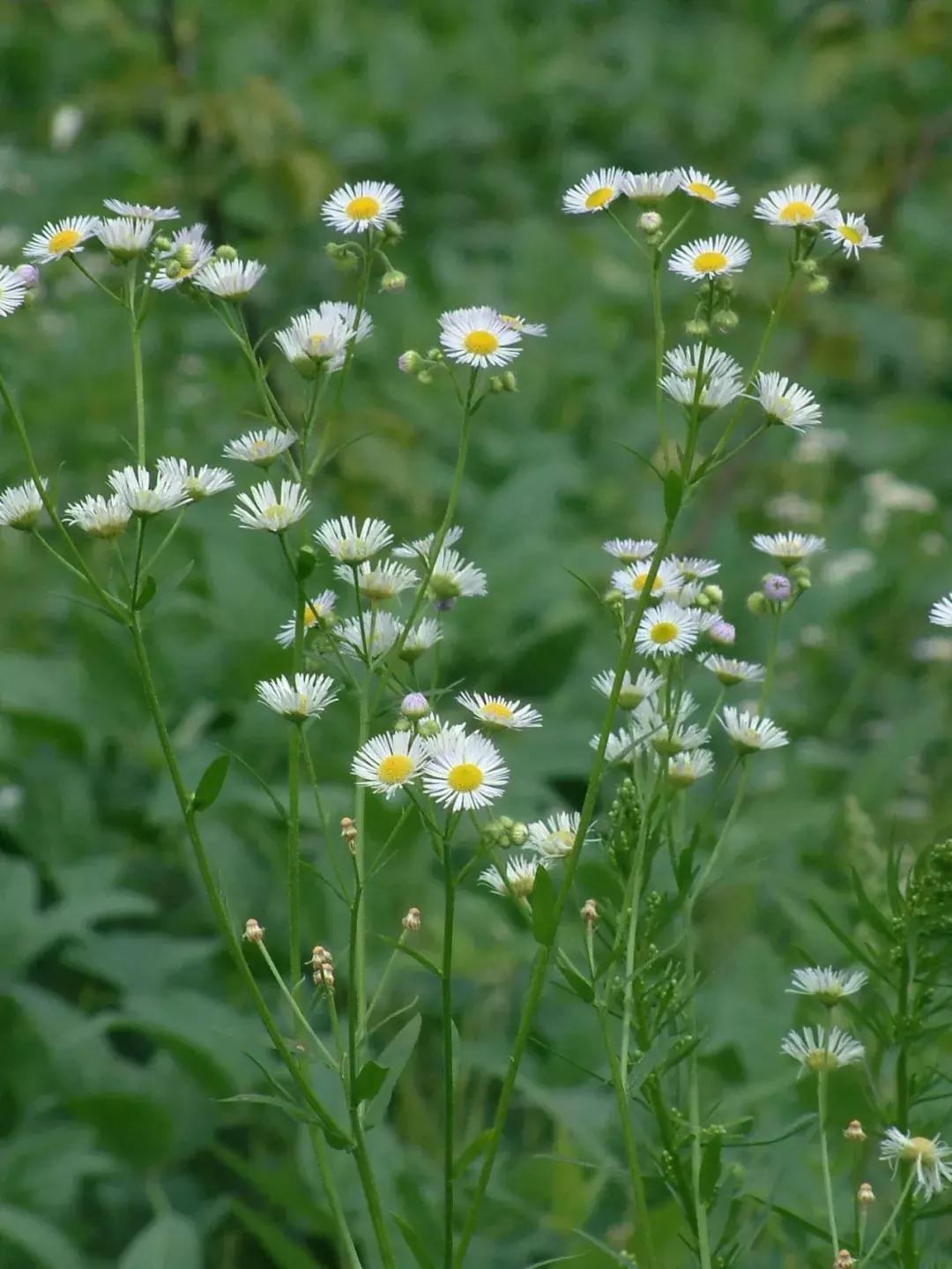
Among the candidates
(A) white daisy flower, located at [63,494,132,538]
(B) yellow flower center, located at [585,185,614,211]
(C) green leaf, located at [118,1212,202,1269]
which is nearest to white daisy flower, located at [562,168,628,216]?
(B) yellow flower center, located at [585,185,614,211]

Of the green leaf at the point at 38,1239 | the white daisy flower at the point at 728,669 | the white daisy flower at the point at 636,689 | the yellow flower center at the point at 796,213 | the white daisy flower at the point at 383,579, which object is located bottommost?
the green leaf at the point at 38,1239

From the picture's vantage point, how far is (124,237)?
3.28 feet

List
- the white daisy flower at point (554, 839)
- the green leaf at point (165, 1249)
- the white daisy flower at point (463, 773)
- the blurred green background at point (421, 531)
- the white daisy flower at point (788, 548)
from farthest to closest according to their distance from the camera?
the blurred green background at point (421, 531) < the green leaf at point (165, 1249) < the white daisy flower at point (788, 548) < the white daisy flower at point (554, 839) < the white daisy flower at point (463, 773)

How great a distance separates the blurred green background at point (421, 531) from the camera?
1661 mm

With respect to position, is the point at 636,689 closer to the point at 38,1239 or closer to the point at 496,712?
the point at 496,712

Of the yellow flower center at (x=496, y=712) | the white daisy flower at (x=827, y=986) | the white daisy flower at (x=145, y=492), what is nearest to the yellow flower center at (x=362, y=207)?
the white daisy flower at (x=145, y=492)

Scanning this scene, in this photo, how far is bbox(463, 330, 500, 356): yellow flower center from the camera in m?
0.97

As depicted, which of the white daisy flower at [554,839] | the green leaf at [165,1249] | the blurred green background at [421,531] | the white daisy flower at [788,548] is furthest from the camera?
the blurred green background at [421,531]

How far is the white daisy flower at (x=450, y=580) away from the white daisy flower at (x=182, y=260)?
0.24 m

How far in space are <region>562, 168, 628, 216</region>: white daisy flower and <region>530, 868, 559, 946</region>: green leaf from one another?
1.30 feet

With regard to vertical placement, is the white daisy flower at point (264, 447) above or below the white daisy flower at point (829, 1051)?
above

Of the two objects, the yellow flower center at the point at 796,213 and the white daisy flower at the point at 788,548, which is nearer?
the yellow flower center at the point at 796,213

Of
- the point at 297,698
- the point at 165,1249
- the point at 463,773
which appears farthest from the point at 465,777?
the point at 165,1249

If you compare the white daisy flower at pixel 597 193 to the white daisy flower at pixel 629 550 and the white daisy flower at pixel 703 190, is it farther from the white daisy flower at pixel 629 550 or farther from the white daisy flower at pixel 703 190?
the white daisy flower at pixel 629 550
